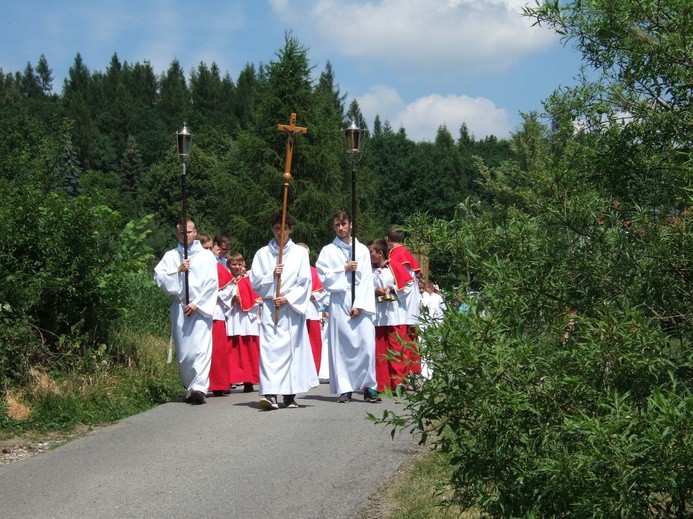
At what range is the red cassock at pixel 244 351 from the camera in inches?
625

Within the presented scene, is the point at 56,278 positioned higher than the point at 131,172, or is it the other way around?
the point at 131,172

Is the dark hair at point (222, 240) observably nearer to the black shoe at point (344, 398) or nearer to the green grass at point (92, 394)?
the green grass at point (92, 394)

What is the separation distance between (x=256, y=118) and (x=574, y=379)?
140 feet

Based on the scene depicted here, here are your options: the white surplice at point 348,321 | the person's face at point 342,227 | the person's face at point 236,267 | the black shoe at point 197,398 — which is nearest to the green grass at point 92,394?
the black shoe at point 197,398

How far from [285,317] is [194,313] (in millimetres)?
1345

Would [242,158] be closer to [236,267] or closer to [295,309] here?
[236,267]

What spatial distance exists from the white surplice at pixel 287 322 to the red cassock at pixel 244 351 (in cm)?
269

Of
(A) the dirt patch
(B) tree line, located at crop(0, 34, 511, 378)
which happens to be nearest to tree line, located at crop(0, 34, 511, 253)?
(B) tree line, located at crop(0, 34, 511, 378)

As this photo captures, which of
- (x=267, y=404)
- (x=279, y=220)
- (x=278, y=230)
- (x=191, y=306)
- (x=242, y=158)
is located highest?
(x=242, y=158)

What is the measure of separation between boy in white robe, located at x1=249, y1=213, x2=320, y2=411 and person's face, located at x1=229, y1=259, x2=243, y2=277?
3.13 metres

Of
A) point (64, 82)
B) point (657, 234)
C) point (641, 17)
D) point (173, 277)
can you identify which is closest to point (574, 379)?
point (657, 234)

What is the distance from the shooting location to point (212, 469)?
28.6ft

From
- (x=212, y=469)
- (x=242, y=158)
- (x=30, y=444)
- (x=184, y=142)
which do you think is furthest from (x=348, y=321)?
(x=242, y=158)

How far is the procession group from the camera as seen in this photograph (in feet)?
42.9
